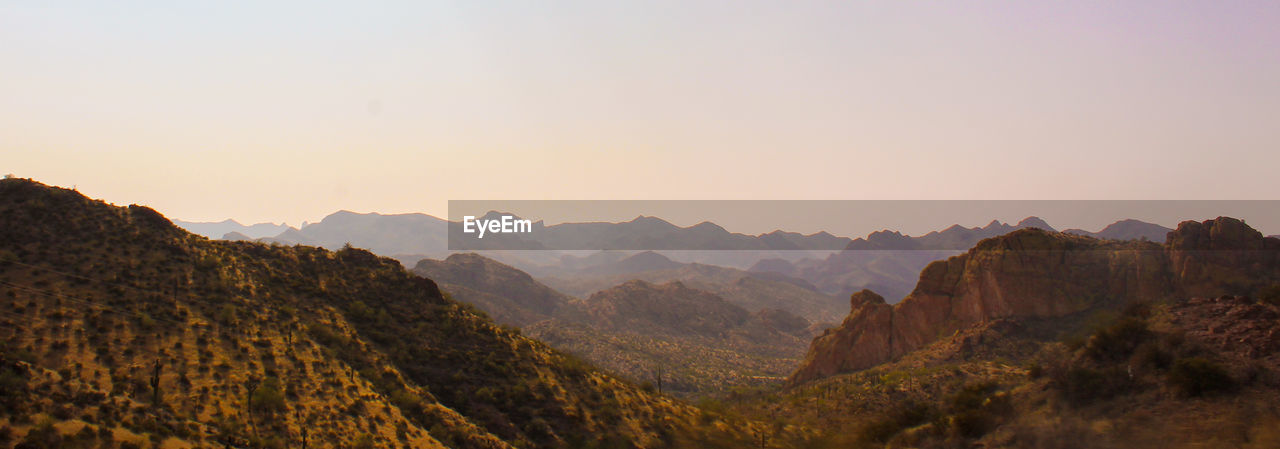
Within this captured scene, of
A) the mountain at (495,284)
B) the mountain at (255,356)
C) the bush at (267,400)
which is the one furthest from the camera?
the mountain at (495,284)

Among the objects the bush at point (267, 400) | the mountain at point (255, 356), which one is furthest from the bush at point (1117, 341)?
the bush at point (267, 400)

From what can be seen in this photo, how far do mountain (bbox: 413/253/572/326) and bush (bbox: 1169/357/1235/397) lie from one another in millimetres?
102952

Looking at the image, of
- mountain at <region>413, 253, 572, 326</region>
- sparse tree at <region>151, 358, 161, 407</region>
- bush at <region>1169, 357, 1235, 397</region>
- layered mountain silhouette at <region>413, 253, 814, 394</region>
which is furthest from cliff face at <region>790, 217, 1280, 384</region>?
mountain at <region>413, 253, 572, 326</region>

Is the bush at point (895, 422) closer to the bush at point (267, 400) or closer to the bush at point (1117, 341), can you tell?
the bush at point (1117, 341)

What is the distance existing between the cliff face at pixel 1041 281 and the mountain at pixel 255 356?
99.5ft

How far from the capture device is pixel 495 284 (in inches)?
5753

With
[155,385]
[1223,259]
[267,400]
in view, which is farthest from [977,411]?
[1223,259]

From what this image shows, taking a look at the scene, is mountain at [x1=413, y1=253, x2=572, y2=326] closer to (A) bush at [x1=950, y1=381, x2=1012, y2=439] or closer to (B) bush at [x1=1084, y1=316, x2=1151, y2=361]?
(A) bush at [x1=950, y1=381, x2=1012, y2=439]

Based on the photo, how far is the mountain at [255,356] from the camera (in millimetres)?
22328

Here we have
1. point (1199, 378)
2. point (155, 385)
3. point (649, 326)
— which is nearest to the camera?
point (155, 385)

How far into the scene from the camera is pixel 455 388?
35.3 m

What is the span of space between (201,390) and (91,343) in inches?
193

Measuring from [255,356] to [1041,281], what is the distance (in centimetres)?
6104

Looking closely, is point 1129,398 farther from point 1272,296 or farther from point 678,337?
point 678,337
